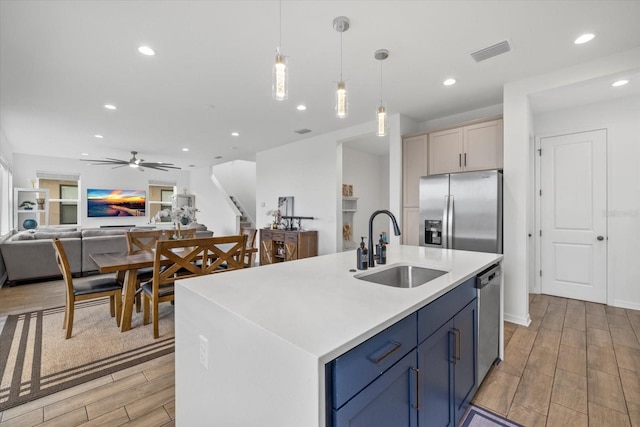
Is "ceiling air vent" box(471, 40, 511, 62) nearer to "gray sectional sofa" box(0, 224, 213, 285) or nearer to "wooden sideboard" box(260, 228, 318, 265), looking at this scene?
"wooden sideboard" box(260, 228, 318, 265)

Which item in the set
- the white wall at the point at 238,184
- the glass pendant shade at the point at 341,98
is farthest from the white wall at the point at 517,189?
the white wall at the point at 238,184

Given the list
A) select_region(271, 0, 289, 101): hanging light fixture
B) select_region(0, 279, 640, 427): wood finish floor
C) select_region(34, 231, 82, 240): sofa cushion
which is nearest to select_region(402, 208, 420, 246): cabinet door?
select_region(0, 279, 640, 427): wood finish floor

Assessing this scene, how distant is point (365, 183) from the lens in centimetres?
712

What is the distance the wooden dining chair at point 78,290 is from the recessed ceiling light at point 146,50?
1.86m

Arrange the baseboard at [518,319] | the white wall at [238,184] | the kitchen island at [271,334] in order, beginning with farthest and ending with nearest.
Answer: the white wall at [238,184], the baseboard at [518,319], the kitchen island at [271,334]

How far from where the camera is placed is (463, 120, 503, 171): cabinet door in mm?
3420

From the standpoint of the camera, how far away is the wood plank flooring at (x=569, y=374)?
1737 mm

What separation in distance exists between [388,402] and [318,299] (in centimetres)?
42

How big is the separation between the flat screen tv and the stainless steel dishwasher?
10.5 meters

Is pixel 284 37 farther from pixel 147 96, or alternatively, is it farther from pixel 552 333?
pixel 552 333

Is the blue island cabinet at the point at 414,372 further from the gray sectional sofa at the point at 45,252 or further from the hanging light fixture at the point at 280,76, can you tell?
the gray sectional sofa at the point at 45,252

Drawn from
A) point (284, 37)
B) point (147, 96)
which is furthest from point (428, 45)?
point (147, 96)

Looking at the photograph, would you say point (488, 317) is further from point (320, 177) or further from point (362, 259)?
point (320, 177)

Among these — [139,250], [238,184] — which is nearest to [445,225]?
[139,250]
